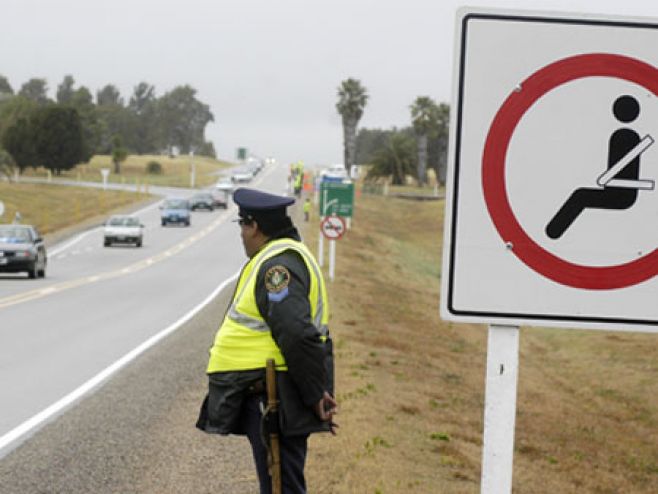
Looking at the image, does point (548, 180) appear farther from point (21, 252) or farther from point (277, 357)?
point (21, 252)

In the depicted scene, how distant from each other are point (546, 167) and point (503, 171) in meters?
0.10

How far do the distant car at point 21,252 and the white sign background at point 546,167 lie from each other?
107 ft

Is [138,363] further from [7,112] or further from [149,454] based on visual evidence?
[7,112]

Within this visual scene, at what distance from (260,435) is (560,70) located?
2574mm

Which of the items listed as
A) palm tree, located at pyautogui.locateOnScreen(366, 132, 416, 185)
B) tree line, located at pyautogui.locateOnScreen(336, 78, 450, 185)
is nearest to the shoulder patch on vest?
tree line, located at pyautogui.locateOnScreen(336, 78, 450, 185)

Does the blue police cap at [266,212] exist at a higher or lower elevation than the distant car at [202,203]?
higher

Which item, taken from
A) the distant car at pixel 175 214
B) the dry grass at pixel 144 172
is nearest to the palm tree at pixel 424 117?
the dry grass at pixel 144 172

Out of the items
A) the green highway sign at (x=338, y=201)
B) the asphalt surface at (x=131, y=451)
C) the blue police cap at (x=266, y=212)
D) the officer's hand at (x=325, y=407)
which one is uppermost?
the blue police cap at (x=266, y=212)

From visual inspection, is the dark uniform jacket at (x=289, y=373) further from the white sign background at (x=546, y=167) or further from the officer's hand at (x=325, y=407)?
the white sign background at (x=546, y=167)

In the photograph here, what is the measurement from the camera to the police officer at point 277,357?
4.81 meters

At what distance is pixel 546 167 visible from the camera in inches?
113

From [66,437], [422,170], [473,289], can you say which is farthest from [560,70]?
[422,170]

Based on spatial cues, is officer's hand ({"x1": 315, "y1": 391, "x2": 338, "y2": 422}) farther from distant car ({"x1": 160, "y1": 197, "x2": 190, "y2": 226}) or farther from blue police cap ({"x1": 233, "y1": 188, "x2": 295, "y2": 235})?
distant car ({"x1": 160, "y1": 197, "x2": 190, "y2": 226})

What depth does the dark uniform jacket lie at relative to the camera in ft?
15.7
